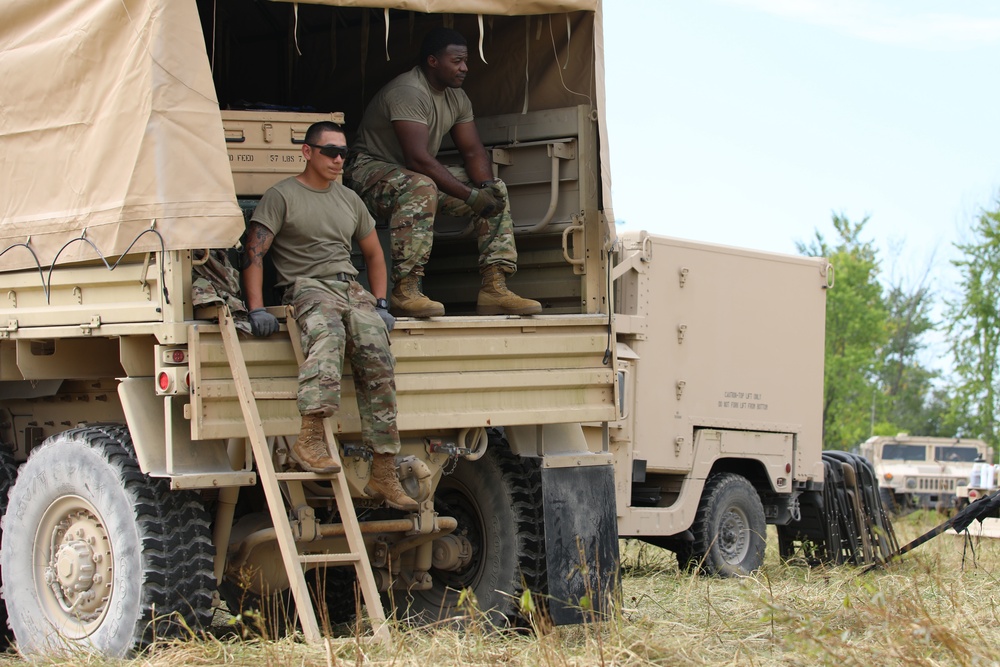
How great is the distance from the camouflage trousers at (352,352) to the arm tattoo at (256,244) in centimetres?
22

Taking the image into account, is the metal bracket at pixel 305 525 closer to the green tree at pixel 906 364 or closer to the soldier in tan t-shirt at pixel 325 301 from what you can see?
the soldier in tan t-shirt at pixel 325 301

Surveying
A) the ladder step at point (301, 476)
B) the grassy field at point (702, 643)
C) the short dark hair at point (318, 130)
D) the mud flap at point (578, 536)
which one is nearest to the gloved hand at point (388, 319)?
the ladder step at point (301, 476)

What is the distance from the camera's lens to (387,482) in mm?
6691

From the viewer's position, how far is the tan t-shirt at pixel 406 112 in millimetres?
7609

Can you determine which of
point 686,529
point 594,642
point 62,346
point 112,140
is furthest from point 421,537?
point 686,529

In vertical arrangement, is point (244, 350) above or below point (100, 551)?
above

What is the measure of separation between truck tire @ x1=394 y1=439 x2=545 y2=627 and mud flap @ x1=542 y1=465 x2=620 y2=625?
257mm

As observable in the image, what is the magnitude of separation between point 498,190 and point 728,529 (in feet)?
15.7

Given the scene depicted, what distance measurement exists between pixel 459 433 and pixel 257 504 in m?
1.08

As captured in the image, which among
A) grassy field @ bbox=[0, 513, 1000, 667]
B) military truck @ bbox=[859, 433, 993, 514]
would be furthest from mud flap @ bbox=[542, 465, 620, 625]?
military truck @ bbox=[859, 433, 993, 514]

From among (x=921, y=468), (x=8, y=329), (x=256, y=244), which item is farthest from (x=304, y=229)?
(x=921, y=468)

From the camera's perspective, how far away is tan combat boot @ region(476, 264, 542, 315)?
25.0 ft

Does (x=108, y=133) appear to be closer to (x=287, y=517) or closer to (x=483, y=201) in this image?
(x=287, y=517)

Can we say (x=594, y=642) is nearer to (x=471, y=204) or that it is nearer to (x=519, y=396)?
(x=519, y=396)
